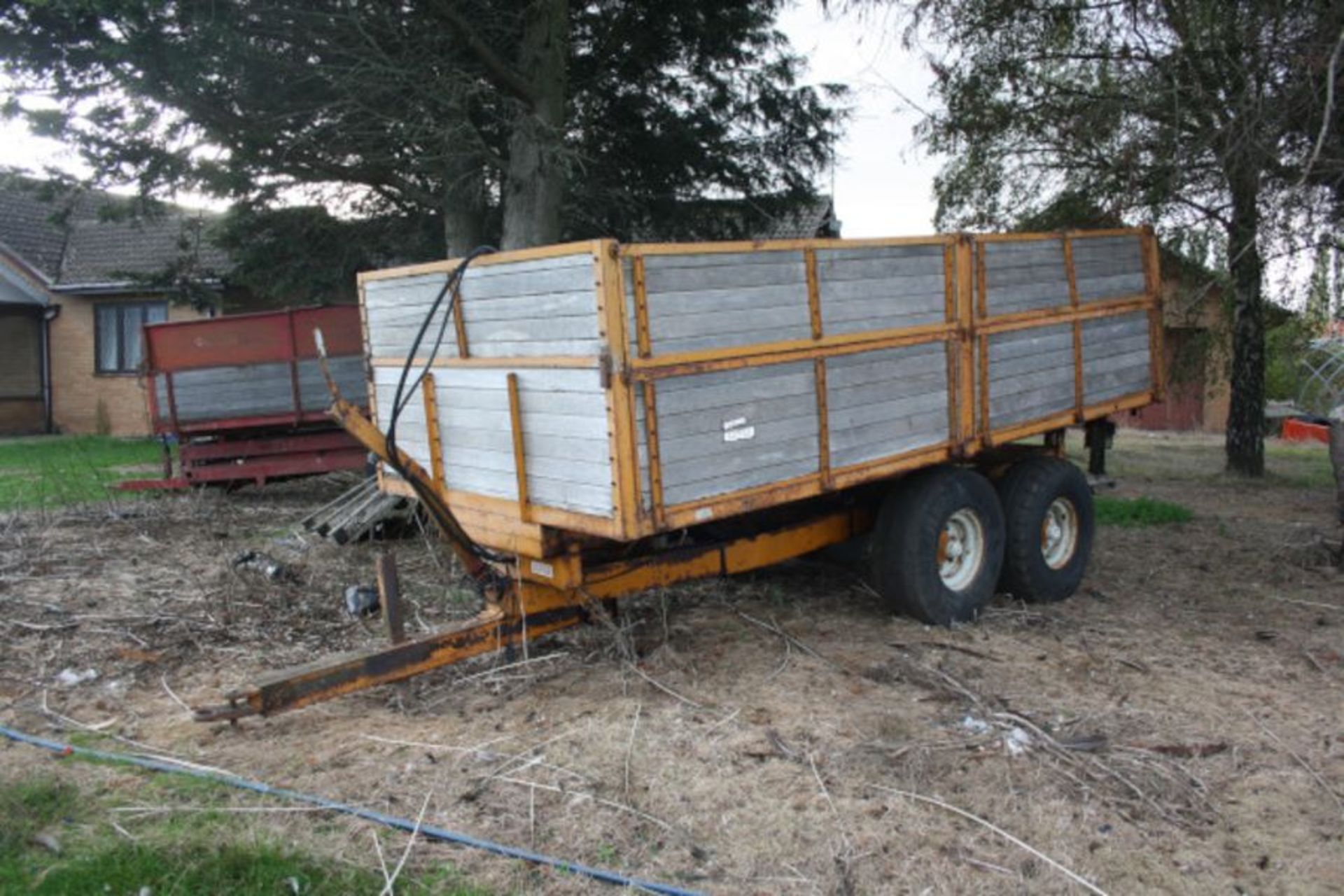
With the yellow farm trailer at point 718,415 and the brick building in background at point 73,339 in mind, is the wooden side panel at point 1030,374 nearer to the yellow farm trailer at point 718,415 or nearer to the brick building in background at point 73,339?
the yellow farm trailer at point 718,415

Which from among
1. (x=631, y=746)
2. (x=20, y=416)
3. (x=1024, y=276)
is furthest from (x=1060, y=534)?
(x=20, y=416)

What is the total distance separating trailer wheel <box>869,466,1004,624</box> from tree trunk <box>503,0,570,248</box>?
18.2 feet

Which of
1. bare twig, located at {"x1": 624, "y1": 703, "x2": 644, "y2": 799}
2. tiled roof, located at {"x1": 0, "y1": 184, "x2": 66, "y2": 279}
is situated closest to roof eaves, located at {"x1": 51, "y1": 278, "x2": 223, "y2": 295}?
tiled roof, located at {"x1": 0, "y1": 184, "x2": 66, "y2": 279}

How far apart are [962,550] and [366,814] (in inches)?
156

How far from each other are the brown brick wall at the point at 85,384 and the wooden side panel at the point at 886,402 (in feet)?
65.4

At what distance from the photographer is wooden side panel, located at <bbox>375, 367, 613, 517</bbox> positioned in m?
4.50

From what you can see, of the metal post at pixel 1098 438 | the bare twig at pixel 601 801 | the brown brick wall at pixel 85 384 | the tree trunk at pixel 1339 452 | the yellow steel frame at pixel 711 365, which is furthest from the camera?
the brown brick wall at pixel 85 384

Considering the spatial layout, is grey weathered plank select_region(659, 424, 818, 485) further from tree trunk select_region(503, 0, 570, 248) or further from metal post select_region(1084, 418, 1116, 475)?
tree trunk select_region(503, 0, 570, 248)

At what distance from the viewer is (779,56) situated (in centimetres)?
1293

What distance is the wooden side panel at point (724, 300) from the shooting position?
178 inches

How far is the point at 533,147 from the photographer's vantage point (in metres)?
10.1

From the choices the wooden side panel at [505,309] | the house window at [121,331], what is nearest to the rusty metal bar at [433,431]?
the wooden side panel at [505,309]

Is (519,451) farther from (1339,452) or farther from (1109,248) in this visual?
(1339,452)

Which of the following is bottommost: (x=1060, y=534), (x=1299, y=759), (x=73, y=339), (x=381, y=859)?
(x=1299, y=759)
